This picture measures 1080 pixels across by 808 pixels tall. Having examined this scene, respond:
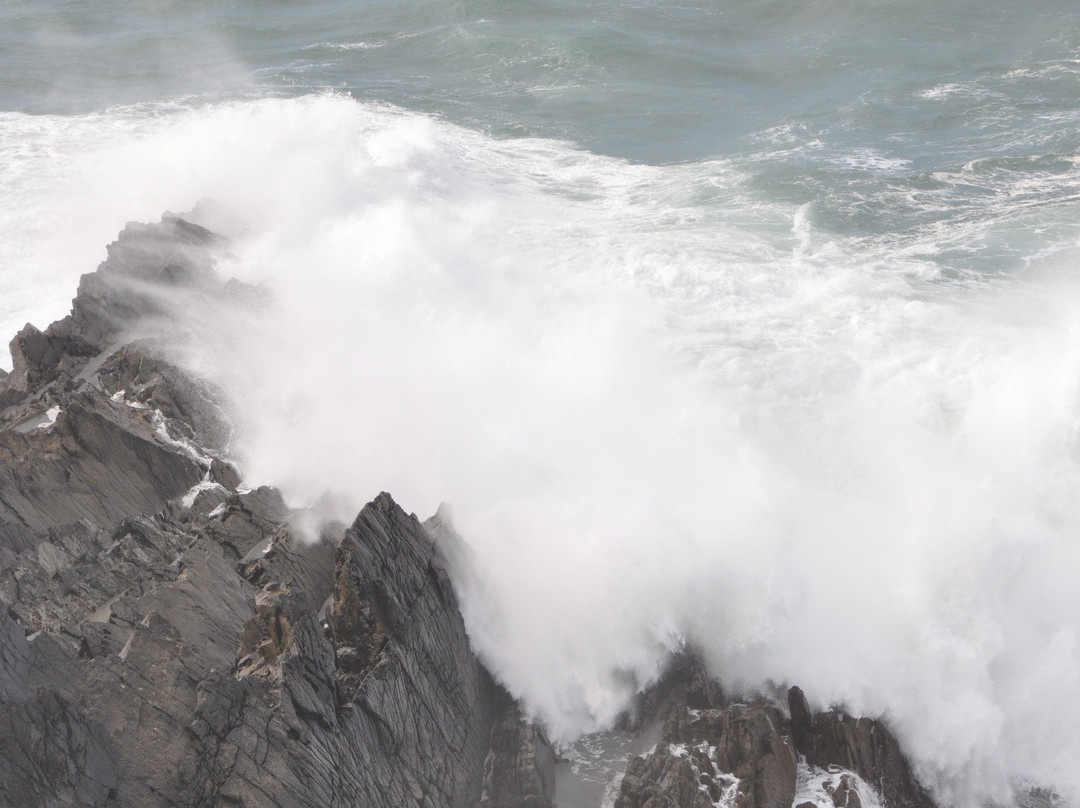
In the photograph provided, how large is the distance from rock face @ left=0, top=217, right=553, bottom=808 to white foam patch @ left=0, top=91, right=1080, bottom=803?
4.90 ft

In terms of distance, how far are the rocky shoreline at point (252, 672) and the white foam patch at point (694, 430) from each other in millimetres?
1081

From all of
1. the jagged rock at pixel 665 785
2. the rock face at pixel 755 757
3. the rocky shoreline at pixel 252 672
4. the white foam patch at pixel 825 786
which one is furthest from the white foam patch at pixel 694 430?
the jagged rock at pixel 665 785

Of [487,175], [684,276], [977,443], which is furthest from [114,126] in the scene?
[977,443]

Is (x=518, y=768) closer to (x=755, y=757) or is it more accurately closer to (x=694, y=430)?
(x=755, y=757)

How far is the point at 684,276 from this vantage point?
87.5 feet

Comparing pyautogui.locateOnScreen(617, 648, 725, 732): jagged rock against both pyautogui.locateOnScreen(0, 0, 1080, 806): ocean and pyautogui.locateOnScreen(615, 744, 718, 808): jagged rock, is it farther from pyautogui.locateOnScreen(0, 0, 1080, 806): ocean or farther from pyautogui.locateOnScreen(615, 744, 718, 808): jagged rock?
pyautogui.locateOnScreen(615, 744, 718, 808): jagged rock

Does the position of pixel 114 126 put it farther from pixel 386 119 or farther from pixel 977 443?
pixel 977 443

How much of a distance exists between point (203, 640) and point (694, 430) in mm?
11161

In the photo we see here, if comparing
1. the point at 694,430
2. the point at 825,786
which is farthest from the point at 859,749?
the point at 694,430

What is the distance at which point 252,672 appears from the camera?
40.8 feet

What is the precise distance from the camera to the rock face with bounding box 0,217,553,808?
11008 millimetres

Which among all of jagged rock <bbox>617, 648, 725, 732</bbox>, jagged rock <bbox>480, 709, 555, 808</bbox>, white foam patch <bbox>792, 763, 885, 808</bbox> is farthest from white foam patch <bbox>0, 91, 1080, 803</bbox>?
white foam patch <bbox>792, 763, 885, 808</bbox>

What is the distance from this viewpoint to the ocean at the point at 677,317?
1712cm

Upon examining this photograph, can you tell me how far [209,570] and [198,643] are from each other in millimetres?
1437
